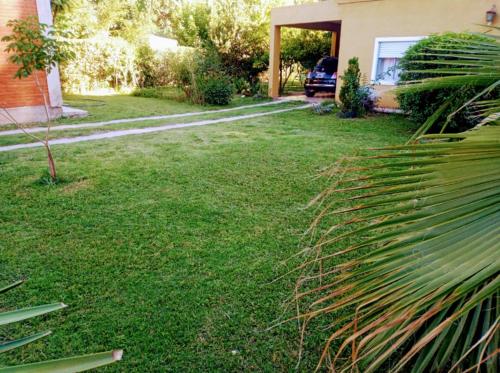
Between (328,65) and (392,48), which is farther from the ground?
(392,48)

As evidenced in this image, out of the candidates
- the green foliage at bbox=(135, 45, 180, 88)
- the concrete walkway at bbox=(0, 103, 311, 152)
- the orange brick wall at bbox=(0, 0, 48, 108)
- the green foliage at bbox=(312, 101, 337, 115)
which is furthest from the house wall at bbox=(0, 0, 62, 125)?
the green foliage at bbox=(135, 45, 180, 88)

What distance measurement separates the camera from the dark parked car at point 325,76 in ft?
49.4

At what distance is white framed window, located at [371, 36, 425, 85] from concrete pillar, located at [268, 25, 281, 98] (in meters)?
4.85

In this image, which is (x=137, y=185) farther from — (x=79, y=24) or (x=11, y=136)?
(x=79, y=24)

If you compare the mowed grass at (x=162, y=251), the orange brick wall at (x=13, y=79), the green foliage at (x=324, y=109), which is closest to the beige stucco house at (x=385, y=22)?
the green foliage at (x=324, y=109)

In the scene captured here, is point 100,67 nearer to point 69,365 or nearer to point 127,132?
point 127,132

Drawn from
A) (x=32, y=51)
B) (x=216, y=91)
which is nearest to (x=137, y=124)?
(x=216, y=91)

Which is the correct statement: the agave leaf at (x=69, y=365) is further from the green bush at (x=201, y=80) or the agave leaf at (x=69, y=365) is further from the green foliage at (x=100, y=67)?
the green foliage at (x=100, y=67)

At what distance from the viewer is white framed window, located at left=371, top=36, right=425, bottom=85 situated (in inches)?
445

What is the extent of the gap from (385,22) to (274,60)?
17.1ft

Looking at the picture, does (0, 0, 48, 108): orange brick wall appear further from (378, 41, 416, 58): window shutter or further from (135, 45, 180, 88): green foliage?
(378, 41, 416, 58): window shutter

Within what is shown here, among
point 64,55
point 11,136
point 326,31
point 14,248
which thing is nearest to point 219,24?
point 326,31

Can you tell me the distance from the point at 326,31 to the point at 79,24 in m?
12.6

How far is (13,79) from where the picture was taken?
9.67 m
